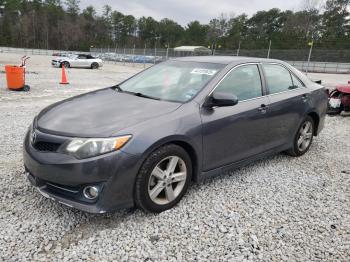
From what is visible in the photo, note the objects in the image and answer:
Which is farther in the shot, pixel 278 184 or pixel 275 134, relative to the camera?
pixel 275 134

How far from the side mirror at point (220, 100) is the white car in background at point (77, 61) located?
26.2 meters

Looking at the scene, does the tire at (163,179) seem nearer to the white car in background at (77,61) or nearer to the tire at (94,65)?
the white car in background at (77,61)

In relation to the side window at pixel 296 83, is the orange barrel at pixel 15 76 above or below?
below

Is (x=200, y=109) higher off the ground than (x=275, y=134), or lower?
higher

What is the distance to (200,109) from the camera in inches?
138

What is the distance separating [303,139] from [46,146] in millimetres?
3845

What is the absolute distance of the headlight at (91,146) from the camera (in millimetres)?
2848

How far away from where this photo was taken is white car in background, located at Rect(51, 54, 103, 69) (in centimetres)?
2794

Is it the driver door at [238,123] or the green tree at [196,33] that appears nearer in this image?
the driver door at [238,123]

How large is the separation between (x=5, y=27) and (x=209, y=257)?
112 m

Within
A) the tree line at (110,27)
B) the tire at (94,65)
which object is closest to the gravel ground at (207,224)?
the tire at (94,65)

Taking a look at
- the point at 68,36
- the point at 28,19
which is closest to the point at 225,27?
the point at 68,36

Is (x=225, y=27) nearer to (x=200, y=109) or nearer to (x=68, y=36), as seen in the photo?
(x=68, y=36)

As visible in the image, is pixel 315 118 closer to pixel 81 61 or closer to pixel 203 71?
pixel 203 71
